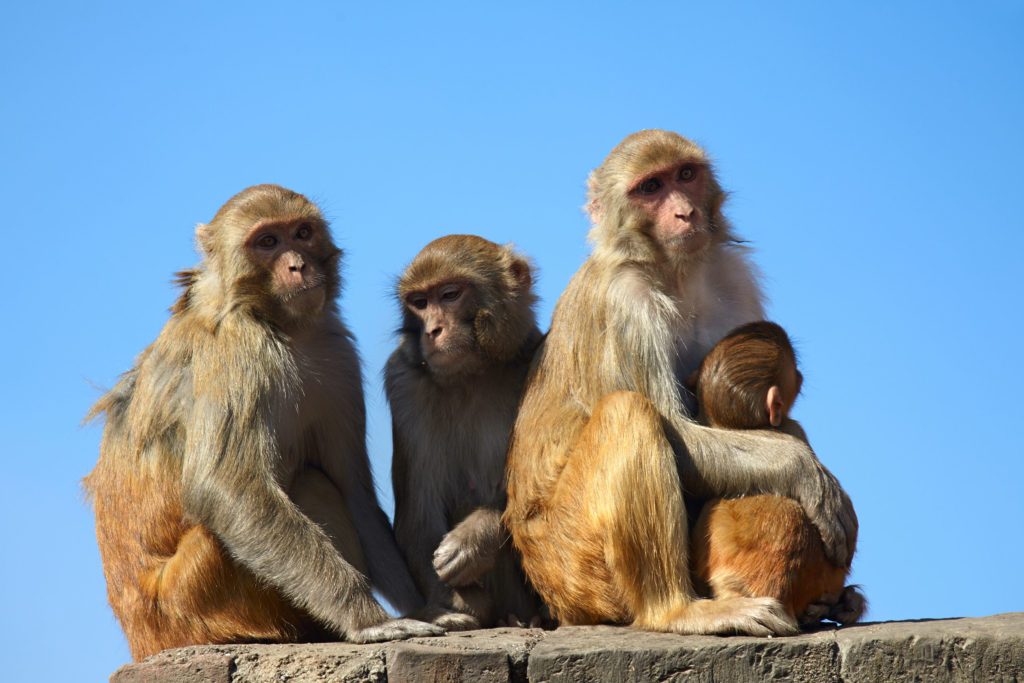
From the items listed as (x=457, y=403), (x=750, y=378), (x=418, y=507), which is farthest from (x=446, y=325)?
(x=750, y=378)

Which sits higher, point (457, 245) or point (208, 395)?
point (457, 245)

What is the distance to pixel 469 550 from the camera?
681 cm

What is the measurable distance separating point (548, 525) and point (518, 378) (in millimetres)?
1350

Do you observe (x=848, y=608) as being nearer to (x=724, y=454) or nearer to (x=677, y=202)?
(x=724, y=454)

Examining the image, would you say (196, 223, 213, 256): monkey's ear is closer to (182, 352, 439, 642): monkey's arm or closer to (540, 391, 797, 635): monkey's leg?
(182, 352, 439, 642): monkey's arm

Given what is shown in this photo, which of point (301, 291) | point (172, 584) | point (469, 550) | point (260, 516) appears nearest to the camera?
point (260, 516)

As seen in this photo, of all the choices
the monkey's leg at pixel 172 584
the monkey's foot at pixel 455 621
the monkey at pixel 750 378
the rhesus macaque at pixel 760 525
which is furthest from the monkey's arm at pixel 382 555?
the monkey at pixel 750 378

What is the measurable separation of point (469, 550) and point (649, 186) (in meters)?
2.46

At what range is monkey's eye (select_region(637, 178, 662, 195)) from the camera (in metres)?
7.02

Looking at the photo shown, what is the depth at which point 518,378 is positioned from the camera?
24.9 ft

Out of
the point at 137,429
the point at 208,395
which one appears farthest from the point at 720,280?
the point at 137,429

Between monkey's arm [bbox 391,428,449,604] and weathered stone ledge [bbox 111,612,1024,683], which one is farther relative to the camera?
monkey's arm [bbox 391,428,449,604]

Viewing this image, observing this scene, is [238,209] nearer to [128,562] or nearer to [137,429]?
[137,429]

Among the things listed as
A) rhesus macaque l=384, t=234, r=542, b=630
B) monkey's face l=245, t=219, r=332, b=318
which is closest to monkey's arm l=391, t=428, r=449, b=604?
rhesus macaque l=384, t=234, r=542, b=630
